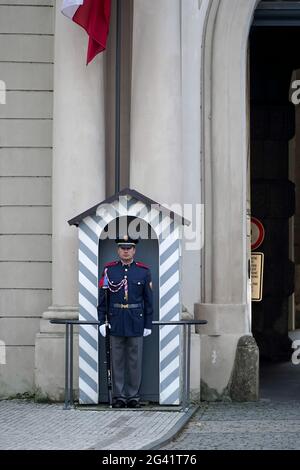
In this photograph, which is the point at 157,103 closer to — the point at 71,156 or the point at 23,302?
the point at 71,156

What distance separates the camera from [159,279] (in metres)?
12.5

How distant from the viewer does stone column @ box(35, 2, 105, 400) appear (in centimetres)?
1302

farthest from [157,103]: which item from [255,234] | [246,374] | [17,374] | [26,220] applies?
[255,234]

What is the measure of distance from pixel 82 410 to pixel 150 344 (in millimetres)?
1025

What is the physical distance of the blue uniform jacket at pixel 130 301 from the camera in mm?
12148

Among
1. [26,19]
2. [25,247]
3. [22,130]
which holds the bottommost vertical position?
[25,247]

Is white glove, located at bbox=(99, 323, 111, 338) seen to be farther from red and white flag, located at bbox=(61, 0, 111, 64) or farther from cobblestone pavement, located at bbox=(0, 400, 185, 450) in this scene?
red and white flag, located at bbox=(61, 0, 111, 64)

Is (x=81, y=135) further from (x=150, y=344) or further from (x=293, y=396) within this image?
Result: (x=293, y=396)

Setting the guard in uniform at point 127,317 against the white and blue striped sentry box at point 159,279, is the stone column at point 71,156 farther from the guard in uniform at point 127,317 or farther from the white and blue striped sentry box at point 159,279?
the guard in uniform at point 127,317

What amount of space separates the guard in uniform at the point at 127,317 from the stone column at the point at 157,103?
0.98 m

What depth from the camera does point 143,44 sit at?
13.1 meters

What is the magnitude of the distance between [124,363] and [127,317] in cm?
48

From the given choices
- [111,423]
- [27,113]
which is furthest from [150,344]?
[27,113]

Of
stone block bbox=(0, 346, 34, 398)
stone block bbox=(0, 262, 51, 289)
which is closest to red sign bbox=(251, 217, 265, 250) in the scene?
stone block bbox=(0, 262, 51, 289)
